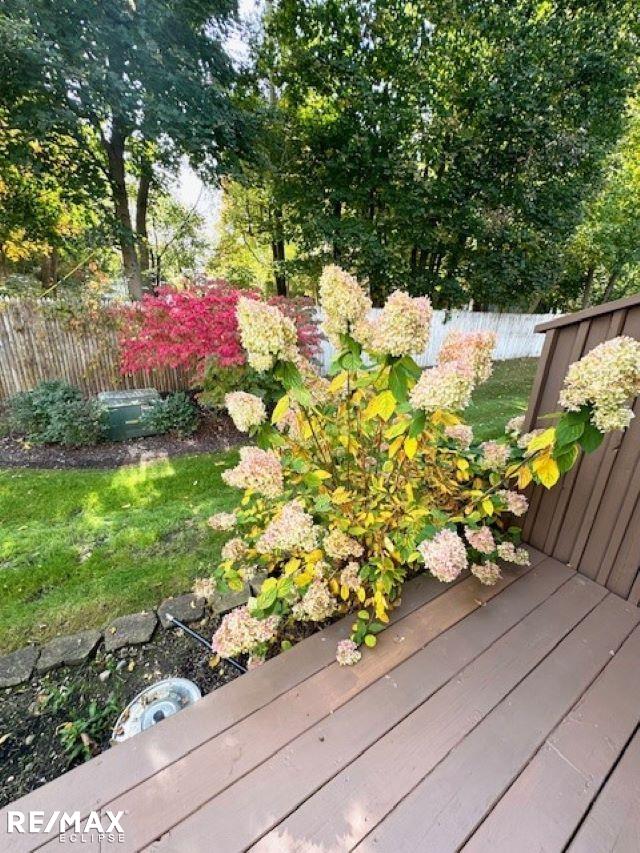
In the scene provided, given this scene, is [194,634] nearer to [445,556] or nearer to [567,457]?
[445,556]

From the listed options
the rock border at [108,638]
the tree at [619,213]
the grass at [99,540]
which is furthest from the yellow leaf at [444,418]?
the tree at [619,213]

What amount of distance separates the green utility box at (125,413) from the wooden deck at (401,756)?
136 inches

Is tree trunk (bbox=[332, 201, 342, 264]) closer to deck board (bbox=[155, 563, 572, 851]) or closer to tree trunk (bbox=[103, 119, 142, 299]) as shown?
tree trunk (bbox=[103, 119, 142, 299])

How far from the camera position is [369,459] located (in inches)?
71.3

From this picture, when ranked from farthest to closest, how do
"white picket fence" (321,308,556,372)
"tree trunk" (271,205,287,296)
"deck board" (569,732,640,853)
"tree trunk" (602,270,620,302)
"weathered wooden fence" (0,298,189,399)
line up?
"tree trunk" (602,270,620,302) → "white picket fence" (321,308,556,372) → "tree trunk" (271,205,287,296) → "weathered wooden fence" (0,298,189,399) → "deck board" (569,732,640,853)

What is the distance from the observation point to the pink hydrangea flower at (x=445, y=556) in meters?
1.36

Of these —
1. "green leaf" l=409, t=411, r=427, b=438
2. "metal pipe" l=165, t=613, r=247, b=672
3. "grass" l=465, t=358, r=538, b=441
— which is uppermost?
"green leaf" l=409, t=411, r=427, b=438

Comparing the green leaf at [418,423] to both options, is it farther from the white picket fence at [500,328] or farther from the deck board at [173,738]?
the white picket fence at [500,328]

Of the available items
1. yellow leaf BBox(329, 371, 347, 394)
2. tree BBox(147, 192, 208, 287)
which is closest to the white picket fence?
tree BBox(147, 192, 208, 287)

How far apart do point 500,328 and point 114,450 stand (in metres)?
9.76

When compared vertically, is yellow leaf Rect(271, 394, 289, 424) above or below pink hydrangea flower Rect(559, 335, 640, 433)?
below

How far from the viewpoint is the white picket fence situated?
29.3 feet

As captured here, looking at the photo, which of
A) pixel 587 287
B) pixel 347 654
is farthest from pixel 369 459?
pixel 587 287

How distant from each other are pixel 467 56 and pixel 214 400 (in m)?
7.88
